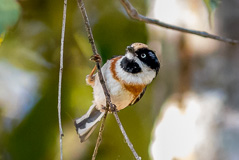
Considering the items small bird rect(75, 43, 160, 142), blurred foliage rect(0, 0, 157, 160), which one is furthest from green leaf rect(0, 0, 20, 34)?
blurred foliage rect(0, 0, 157, 160)

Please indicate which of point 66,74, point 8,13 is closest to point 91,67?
point 66,74

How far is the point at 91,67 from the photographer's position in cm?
404

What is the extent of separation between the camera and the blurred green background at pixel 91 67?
3197 mm

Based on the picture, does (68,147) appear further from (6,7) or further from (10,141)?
(6,7)

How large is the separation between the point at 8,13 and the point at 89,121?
6.34 ft

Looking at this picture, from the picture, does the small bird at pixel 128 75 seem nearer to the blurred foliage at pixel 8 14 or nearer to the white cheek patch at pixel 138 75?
the white cheek patch at pixel 138 75

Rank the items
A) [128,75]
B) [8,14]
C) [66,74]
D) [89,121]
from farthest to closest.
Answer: [66,74], [89,121], [128,75], [8,14]

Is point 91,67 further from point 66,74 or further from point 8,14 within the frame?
point 8,14

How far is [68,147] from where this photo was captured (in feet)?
13.8

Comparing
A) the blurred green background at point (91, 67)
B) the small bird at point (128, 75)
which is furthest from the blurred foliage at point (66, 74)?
the small bird at point (128, 75)

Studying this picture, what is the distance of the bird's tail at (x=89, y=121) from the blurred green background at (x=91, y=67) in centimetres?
57

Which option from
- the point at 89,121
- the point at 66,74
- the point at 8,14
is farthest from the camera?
the point at 66,74

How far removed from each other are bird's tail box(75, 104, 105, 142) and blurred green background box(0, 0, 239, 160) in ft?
1.86

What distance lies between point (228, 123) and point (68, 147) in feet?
6.23
